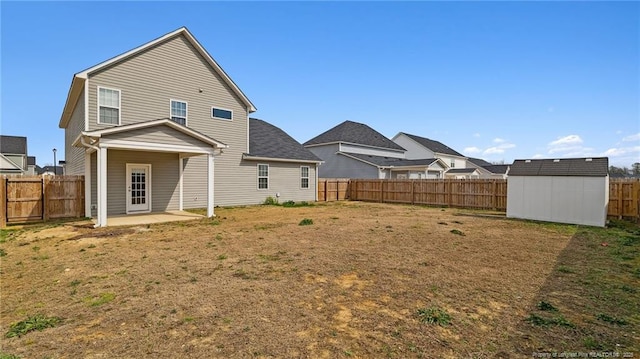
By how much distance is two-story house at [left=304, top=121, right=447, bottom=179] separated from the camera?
27.7 meters

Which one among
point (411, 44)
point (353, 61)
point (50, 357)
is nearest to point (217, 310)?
point (50, 357)

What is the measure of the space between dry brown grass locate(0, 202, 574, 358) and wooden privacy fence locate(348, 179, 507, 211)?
886 centimetres

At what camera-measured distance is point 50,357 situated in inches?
114

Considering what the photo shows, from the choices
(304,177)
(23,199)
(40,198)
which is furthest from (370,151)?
(23,199)

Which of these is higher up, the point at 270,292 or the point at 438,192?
the point at 438,192

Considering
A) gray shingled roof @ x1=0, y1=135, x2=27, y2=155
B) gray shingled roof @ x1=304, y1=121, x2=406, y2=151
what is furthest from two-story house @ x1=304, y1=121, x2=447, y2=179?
gray shingled roof @ x1=0, y1=135, x2=27, y2=155

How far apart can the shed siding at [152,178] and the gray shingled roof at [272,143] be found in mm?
4450

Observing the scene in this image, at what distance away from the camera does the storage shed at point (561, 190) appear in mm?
11508

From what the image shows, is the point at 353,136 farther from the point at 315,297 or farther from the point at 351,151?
the point at 315,297

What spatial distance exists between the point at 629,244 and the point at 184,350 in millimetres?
10935

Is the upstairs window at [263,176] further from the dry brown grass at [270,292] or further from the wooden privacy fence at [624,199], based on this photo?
the wooden privacy fence at [624,199]

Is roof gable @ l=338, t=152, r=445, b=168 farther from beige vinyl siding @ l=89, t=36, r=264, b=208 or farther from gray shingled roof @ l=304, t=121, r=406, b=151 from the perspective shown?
beige vinyl siding @ l=89, t=36, r=264, b=208

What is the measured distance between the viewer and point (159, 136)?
11.1 meters

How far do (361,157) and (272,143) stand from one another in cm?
1195
